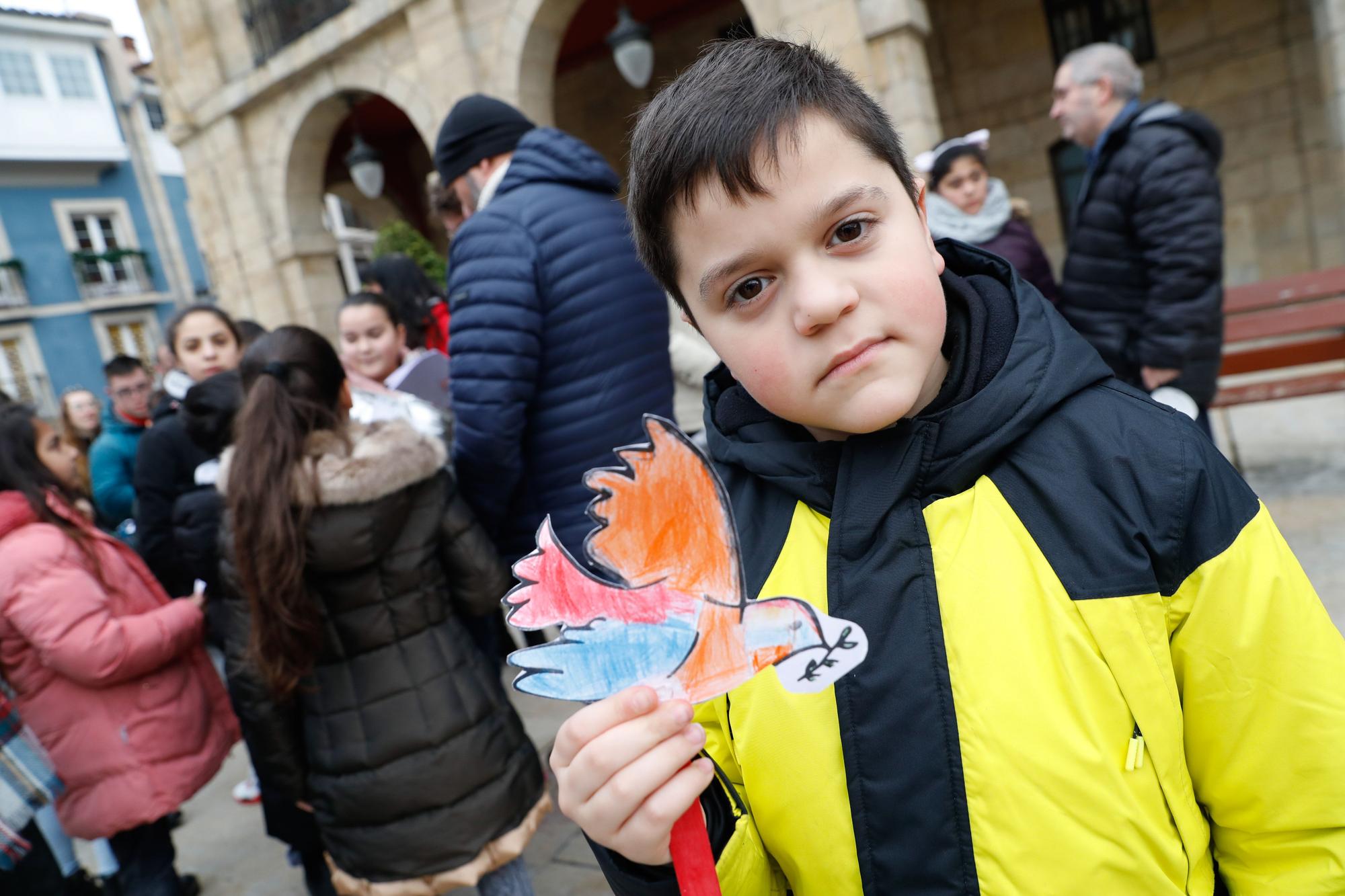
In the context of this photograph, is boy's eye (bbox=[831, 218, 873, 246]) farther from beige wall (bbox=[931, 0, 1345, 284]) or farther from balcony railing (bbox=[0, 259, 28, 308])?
balcony railing (bbox=[0, 259, 28, 308])

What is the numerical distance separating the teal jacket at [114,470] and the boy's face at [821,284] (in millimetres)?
4059

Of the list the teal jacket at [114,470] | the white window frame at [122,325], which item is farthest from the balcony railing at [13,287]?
the teal jacket at [114,470]

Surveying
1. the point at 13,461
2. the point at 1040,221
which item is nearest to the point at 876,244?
the point at 13,461

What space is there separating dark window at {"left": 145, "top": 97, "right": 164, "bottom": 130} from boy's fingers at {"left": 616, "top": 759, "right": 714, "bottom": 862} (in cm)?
3435

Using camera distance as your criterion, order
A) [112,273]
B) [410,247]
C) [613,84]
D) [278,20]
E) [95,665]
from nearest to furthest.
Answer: [95,665] < [410,247] < [278,20] < [613,84] < [112,273]

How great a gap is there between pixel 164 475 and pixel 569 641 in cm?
263

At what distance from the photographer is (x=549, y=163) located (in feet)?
7.41

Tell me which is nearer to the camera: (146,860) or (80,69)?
(146,860)

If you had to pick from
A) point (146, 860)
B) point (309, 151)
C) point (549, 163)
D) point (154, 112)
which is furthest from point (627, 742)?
point (154, 112)

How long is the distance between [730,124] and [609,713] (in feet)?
A: 2.03

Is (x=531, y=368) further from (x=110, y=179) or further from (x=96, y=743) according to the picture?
(x=110, y=179)

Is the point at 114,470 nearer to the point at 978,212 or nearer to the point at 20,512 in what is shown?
the point at 20,512

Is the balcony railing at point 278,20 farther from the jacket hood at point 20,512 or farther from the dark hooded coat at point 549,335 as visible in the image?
the dark hooded coat at point 549,335

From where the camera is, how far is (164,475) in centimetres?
284
